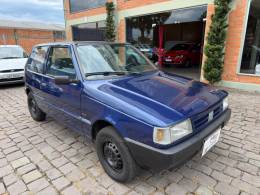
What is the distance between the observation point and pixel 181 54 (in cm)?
1210

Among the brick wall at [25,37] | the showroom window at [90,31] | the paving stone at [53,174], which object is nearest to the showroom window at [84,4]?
the showroom window at [90,31]

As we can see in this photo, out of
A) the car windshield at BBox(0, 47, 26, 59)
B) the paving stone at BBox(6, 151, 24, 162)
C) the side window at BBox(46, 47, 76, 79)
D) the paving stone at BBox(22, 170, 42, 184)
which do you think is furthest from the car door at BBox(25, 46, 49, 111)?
the car windshield at BBox(0, 47, 26, 59)

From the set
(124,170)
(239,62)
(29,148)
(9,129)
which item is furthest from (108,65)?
(239,62)

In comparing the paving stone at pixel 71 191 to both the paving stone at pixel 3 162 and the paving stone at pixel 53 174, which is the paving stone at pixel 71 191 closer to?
the paving stone at pixel 53 174

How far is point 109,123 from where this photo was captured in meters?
2.25

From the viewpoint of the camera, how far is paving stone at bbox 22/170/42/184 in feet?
7.94

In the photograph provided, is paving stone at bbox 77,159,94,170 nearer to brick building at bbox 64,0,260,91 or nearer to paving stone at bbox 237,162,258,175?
paving stone at bbox 237,162,258,175

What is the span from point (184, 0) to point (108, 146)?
6.72 meters

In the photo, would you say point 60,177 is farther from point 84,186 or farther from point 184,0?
point 184,0

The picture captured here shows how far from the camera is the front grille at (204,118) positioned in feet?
6.71

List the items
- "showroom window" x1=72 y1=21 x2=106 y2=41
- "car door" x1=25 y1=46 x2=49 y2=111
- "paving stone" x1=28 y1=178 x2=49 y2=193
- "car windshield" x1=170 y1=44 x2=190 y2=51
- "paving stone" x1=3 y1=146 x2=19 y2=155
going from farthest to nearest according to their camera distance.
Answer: "car windshield" x1=170 y1=44 x2=190 y2=51
"showroom window" x1=72 y1=21 x2=106 y2=41
"car door" x1=25 y1=46 x2=49 y2=111
"paving stone" x1=3 y1=146 x2=19 y2=155
"paving stone" x1=28 y1=178 x2=49 y2=193

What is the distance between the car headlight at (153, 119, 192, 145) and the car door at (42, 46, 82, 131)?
1.24 meters

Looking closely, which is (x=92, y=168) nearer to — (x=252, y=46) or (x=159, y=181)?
(x=159, y=181)

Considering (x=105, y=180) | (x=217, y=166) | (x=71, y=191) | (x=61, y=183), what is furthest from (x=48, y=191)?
(x=217, y=166)
